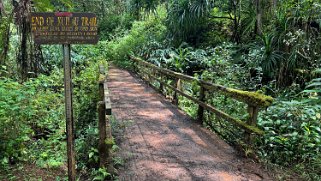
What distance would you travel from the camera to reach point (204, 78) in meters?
6.37

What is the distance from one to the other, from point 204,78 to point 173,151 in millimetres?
2364

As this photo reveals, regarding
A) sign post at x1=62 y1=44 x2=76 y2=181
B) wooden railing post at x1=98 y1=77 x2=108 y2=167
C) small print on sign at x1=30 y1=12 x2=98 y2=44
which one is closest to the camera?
small print on sign at x1=30 y1=12 x2=98 y2=44

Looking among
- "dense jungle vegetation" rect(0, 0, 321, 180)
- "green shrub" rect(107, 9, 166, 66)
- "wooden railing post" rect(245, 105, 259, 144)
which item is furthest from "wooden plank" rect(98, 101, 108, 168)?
"green shrub" rect(107, 9, 166, 66)

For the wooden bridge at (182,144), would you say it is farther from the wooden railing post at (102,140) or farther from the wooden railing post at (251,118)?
the wooden railing post at (102,140)

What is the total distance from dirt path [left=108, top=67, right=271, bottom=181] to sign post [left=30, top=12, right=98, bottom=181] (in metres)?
1.03

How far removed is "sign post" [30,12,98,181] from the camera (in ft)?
10.5

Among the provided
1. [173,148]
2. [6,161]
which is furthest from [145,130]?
[6,161]

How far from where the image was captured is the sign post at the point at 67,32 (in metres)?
3.21

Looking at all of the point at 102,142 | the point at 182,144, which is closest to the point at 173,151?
the point at 182,144

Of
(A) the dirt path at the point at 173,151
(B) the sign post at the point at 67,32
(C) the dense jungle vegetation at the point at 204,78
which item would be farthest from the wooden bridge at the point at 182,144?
(B) the sign post at the point at 67,32

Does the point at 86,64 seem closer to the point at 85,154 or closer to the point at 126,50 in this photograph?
the point at 126,50

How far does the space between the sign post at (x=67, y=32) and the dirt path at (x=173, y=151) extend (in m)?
1.03

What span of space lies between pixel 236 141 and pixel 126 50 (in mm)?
13623

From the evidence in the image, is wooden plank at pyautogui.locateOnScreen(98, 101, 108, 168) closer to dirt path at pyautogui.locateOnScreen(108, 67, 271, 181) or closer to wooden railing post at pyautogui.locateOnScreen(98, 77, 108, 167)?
wooden railing post at pyautogui.locateOnScreen(98, 77, 108, 167)
